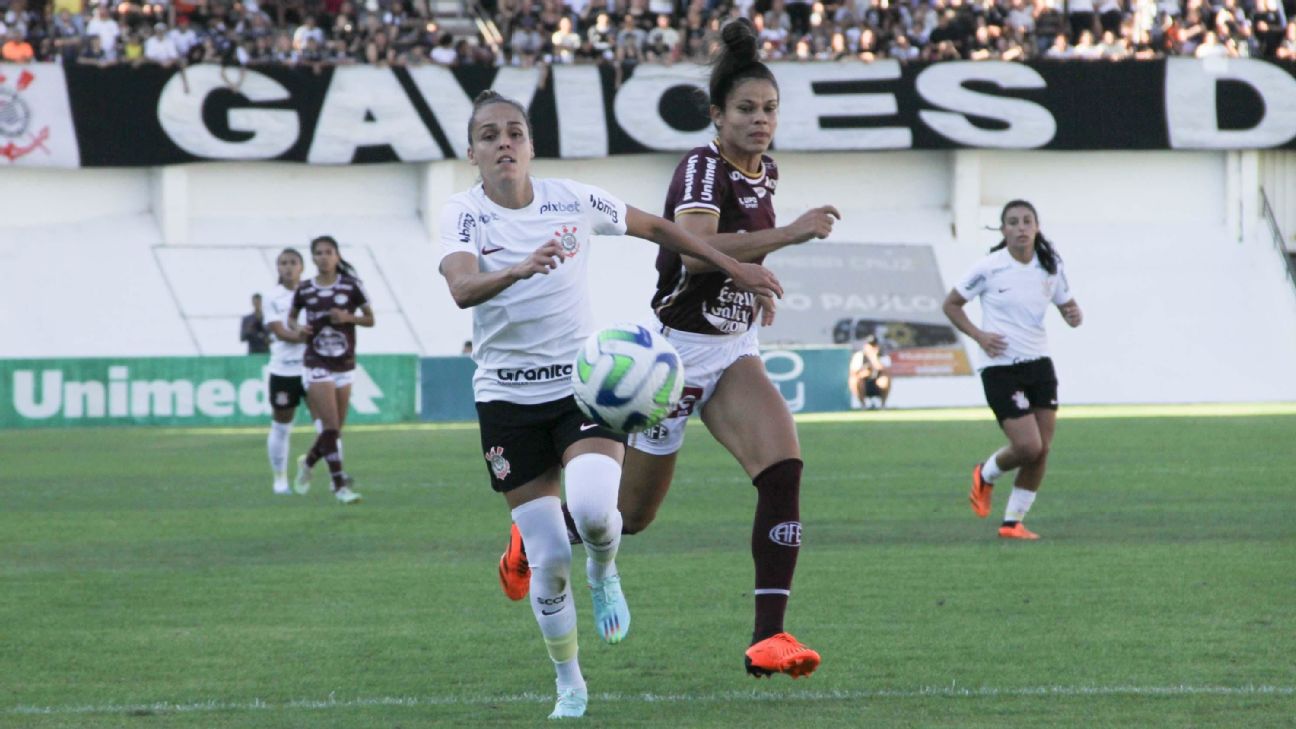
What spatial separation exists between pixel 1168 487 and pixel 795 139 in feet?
73.4

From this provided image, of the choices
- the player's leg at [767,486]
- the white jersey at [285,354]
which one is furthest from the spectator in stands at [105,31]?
the player's leg at [767,486]

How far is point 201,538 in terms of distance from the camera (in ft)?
41.7

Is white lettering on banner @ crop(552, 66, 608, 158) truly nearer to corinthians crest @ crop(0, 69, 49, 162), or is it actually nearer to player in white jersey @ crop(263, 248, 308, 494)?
corinthians crest @ crop(0, 69, 49, 162)

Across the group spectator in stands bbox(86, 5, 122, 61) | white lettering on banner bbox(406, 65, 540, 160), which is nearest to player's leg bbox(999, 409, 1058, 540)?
white lettering on banner bbox(406, 65, 540, 160)

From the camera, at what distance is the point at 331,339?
15539 mm

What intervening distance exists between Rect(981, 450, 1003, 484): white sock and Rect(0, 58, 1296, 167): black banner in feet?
73.9

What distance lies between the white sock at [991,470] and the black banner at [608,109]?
73.9 ft

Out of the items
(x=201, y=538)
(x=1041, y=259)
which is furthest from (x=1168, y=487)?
(x=201, y=538)

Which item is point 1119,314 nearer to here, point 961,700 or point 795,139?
point 795,139

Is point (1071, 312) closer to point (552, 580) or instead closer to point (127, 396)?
point (552, 580)

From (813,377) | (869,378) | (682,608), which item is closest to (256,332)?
(813,377)

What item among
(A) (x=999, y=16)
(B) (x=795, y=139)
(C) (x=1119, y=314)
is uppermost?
(A) (x=999, y=16)

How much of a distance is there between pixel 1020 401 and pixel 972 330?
25.0 inches

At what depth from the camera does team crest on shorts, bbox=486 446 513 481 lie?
6.36m
